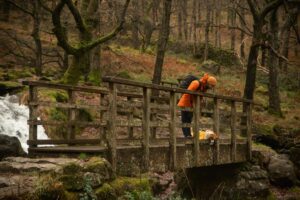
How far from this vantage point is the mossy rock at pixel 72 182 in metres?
6.79

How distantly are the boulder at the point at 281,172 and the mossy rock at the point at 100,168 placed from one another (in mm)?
8898

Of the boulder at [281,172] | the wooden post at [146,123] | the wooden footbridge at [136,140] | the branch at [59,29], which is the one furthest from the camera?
the boulder at [281,172]

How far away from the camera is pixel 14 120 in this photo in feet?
51.5

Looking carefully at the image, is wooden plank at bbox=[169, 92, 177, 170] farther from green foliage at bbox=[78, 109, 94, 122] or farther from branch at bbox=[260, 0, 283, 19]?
branch at bbox=[260, 0, 283, 19]

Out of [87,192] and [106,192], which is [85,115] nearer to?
[106,192]

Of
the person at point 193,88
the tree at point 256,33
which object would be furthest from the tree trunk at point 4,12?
the person at point 193,88

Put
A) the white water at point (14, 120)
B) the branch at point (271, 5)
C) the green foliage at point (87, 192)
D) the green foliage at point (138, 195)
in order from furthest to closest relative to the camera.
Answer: the branch at point (271, 5) < the white water at point (14, 120) < the green foliage at point (138, 195) < the green foliage at point (87, 192)

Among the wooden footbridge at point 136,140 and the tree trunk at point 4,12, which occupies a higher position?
the tree trunk at point 4,12

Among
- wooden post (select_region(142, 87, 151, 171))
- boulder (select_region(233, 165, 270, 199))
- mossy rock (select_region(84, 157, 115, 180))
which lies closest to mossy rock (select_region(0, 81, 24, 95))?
boulder (select_region(233, 165, 270, 199))

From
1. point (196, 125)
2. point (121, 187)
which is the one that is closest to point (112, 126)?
point (121, 187)

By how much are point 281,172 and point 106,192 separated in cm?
938

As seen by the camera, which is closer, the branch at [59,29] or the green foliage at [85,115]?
the branch at [59,29]

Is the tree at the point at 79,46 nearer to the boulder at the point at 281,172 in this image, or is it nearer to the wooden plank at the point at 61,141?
the wooden plank at the point at 61,141

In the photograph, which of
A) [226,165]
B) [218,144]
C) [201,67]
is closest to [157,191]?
[218,144]
